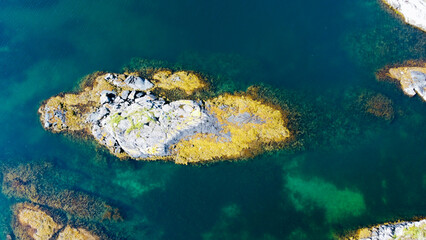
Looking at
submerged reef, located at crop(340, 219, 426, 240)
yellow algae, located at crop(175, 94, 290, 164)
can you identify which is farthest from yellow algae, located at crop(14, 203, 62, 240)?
submerged reef, located at crop(340, 219, 426, 240)

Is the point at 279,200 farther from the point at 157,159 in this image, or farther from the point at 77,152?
the point at 77,152

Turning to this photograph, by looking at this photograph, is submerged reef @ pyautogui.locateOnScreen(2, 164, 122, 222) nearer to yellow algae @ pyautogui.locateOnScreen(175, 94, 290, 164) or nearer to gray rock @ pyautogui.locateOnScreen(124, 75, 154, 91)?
yellow algae @ pyautogui.locateOnScreen(175, 94, 290, 164)

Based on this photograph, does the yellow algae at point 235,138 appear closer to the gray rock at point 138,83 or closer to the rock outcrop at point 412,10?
the gray rock at point 138,83

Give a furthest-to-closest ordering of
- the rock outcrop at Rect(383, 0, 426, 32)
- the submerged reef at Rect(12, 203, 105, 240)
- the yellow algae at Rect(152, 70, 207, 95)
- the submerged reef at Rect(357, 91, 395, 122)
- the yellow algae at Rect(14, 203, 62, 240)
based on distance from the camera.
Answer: the rock outcrop at Rect(383, 0, 426, 32) → the yellow algae at Rect(152, 70, 207, 95) → the submerged reef at Rect(357, 91, 395, 122) → the yellow algae at Rect(14, 203, 62, 240) → the submerged reef at Rect(12, 203, 105, 240)

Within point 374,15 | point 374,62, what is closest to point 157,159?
point 374,62

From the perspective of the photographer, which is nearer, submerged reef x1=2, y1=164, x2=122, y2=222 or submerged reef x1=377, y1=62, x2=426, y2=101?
submerged reef x1=2, y1=164, x2=122, y2=222

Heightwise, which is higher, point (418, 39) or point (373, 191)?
point (418, 39)
